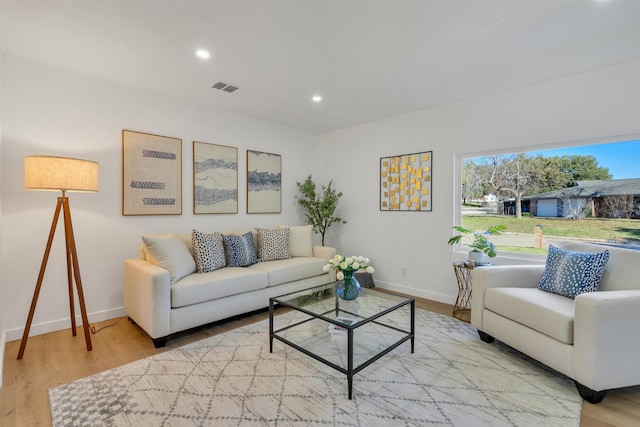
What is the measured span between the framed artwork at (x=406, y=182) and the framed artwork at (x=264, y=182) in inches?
62.1

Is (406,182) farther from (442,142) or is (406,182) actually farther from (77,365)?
(77,365)

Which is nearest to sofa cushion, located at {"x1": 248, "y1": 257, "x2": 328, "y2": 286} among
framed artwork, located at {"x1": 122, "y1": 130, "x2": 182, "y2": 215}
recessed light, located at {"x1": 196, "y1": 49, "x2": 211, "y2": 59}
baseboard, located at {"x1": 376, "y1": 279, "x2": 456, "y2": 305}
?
baseboard, located at {"x1": 376, "y1": 279, "x2": 456, "y2": 305}

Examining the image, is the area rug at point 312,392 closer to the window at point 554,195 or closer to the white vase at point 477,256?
the white vase at point 477,256

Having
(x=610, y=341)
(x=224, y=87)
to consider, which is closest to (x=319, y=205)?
(x=224, y=87)

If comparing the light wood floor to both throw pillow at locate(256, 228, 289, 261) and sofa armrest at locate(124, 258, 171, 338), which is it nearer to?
sofa armrest at locate(124, 258, 171, 338)

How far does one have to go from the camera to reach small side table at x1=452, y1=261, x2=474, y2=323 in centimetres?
320

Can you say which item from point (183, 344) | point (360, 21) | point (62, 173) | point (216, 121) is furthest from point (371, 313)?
point (216, 121)

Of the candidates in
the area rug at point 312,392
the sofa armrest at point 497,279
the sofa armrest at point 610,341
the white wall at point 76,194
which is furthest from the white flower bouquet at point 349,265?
the white wall at point 76,194

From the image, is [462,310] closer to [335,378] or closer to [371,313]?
[371,313]

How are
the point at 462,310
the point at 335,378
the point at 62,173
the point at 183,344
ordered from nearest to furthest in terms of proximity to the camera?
the point at 335,378, the point at 62,173, the point at 183,344, the point at 462,310

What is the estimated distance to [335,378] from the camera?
2.04 meters

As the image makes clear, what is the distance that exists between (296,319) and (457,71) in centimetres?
286

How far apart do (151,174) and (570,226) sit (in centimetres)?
450

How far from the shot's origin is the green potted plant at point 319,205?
15.2 feet
